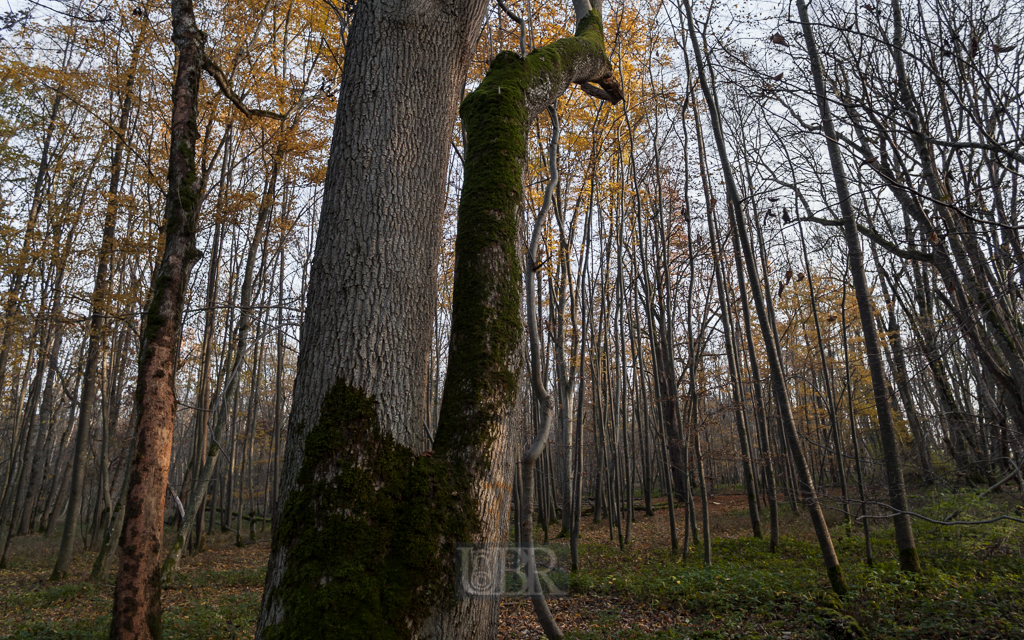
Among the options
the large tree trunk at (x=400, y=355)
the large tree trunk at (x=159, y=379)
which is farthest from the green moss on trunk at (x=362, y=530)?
the large tree trunk at (x=159, y=379)

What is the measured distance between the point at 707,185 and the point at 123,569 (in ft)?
34.3

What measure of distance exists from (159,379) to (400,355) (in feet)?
12.6

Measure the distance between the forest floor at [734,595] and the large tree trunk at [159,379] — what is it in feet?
5.63

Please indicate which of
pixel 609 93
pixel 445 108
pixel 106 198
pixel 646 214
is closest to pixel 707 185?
pixel 646 214

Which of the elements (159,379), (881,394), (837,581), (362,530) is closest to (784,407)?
(881,394)

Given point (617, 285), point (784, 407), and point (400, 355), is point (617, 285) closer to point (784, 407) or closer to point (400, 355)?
point (784, 407)

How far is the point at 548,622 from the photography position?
2.98 metres

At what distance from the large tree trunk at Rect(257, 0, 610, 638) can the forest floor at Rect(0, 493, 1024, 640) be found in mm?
3998

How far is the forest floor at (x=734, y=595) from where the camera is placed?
445cm

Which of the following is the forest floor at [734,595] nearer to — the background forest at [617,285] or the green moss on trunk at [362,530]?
the background forest at [617,285]

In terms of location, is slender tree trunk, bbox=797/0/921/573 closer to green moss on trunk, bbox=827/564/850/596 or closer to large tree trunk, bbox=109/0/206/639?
green moss on trunk, bbox=827/564/850/596

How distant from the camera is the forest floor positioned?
4.45 meters

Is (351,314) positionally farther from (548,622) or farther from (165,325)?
(165,325)

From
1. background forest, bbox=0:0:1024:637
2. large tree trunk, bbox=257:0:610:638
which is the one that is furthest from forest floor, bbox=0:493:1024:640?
large tree trunk, bbox=257:0:610:638
